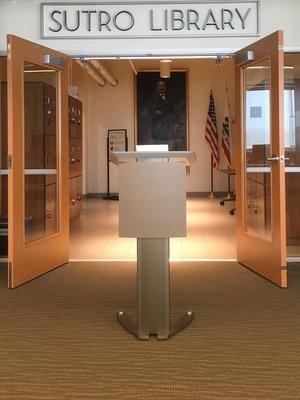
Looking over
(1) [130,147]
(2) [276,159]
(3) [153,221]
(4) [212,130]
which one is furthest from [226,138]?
(3) [153,221]

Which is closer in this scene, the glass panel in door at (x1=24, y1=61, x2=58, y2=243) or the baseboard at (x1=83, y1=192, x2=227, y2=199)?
the glass panel in door at (x1=24, y1=61, x2=58, y2=243)

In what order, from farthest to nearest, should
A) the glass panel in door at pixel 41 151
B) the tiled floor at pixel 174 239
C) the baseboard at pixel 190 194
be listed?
the baseboard at pixel 190 194
the tiled floor at pixel 174 239
the glass panel in door at pixel 41 151

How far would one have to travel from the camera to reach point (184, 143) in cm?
1340

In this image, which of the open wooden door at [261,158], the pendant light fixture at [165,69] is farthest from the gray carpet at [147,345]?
the pendant light fixture at [165,69]

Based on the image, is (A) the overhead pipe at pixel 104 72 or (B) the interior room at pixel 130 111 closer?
(A) the overhead pipe at pixel 104 72

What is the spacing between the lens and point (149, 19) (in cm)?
486

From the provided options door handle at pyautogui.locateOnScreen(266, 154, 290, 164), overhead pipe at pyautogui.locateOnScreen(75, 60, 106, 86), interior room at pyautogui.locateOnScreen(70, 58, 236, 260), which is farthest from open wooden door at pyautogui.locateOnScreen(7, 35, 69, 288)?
interior room at pyautogui.locateOnScreen(70, 58, 236, 260)

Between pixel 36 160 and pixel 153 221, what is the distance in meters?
2.18

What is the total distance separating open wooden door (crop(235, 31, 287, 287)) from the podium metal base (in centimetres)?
117

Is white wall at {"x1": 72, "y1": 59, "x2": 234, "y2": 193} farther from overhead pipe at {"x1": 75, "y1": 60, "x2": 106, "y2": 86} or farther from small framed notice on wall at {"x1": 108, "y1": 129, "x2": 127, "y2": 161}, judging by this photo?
overhead pipe at {"x1": 75, "y1": 60, "x2": 106, "y2": 86}

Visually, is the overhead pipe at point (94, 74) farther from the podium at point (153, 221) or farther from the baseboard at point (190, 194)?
the podium at point (153, 221)

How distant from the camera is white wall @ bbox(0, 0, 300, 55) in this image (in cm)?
485

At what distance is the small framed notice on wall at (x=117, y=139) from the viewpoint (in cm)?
1335

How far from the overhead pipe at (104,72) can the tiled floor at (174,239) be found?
2.91m
